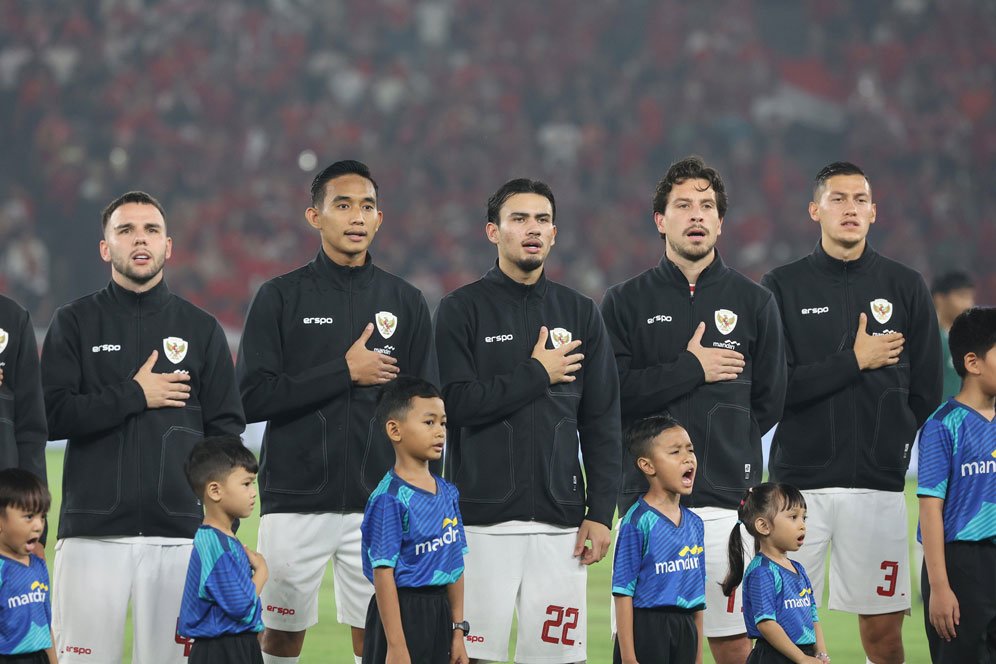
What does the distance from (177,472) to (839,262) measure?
2768mm

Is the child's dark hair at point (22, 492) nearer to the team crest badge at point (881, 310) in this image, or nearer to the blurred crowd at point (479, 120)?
the team crest badge at point (881, 310)

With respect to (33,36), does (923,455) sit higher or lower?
lower

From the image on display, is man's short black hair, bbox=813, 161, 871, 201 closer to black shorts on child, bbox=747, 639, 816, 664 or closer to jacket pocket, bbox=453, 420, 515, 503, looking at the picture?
jacket pocket, bbox=453, 420, 515, 503

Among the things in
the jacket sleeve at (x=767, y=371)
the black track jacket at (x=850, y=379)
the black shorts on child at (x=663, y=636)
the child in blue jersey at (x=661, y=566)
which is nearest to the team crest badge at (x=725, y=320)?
the jacket sleeve at (x=767, y=371)

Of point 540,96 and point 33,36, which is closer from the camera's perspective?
point 33,36

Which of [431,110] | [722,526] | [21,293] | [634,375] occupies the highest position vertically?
[431,110]

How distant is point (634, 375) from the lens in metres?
5.13

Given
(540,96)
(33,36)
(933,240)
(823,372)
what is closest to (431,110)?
(540,96)

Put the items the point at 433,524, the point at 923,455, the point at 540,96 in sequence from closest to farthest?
the point at 433,524, the point at 923,455, the point at 540,96

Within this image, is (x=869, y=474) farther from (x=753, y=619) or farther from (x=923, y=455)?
(x=753, y=619)

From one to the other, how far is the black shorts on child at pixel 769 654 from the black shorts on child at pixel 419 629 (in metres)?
1.04

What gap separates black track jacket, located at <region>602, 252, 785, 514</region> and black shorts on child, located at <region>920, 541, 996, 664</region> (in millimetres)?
Result: 851

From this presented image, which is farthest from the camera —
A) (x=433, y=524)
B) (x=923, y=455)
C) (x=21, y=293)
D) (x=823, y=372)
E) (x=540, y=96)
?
(x=540, y=96)

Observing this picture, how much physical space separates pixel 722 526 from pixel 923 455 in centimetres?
80
